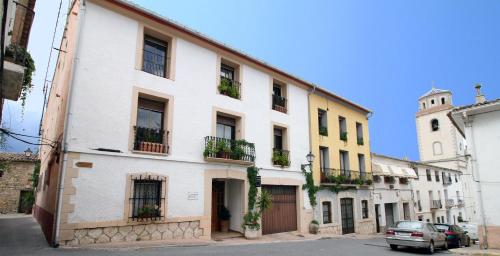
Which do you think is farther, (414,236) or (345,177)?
(345,177)

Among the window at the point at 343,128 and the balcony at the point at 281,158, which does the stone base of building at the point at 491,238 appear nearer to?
the balcony at the point at 281,158

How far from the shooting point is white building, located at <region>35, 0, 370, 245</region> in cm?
1054

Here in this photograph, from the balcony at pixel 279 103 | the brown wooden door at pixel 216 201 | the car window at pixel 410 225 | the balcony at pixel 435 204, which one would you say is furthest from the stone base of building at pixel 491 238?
the balcony at pixel 435 204

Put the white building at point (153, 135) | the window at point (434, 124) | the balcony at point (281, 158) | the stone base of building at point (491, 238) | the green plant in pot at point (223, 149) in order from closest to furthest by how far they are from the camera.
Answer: the white building at point (153, 135) < the stone base of building at point (491, 238) < the green plant in pot at point (223, 149) < the balcony at point (281, 158) < the window at point (434, 124)

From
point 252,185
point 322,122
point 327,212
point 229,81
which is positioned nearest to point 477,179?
point 327,212

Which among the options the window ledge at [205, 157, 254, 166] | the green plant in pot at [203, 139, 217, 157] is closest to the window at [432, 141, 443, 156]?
the window ledge at [205, 157, 254, 166]

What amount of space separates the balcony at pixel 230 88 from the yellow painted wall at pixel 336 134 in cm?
584

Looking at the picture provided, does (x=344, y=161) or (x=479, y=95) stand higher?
(x=479, y=95)

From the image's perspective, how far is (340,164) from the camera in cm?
2172

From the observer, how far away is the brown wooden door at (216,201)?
49.3 feet

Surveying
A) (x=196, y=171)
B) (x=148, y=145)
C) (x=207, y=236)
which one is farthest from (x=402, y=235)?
(x=148, y=145)

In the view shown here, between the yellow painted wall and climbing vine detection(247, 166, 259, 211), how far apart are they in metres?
5.09

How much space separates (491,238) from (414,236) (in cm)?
274

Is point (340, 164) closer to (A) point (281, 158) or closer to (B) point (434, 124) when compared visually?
(A) point (281, 158)
